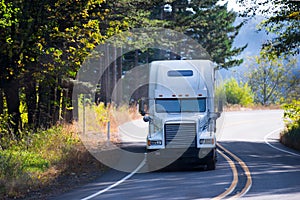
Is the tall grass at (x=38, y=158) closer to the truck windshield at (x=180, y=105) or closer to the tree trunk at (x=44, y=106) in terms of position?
the tree trunk at (x=44, y=106)

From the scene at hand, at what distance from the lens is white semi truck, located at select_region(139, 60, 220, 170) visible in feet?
62.4

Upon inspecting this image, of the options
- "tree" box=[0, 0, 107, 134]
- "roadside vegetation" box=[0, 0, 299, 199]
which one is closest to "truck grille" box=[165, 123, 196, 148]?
"roadside vegetation" box=[0, 0, 299, 199]

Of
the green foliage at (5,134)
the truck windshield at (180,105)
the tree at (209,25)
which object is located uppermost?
the tree at (209,25)

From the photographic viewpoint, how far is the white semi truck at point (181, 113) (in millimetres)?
19031

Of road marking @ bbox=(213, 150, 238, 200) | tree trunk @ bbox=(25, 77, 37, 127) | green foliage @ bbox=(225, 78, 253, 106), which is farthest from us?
green foliage @ bbox=(225, 78, 253, 106)

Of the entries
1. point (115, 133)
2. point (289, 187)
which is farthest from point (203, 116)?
point (115, 133)

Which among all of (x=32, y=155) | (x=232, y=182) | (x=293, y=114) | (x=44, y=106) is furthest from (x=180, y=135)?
(x=293, y=114)

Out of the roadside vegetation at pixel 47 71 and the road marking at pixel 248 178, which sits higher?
the roadside vegetation at pixel 47 71

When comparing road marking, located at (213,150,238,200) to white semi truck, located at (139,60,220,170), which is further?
white semi truck, located at (139,60,220,170)

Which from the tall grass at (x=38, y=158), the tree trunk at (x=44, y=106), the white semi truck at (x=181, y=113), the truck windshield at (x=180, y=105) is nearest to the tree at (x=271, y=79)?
the tree trunk at (x=44, y=106)

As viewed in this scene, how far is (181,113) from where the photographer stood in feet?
64.7

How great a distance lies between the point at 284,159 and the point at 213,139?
563cm

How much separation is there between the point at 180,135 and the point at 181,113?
93 centimetres

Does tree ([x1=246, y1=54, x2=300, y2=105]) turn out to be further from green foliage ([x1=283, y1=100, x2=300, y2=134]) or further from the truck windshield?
the truck windshield
